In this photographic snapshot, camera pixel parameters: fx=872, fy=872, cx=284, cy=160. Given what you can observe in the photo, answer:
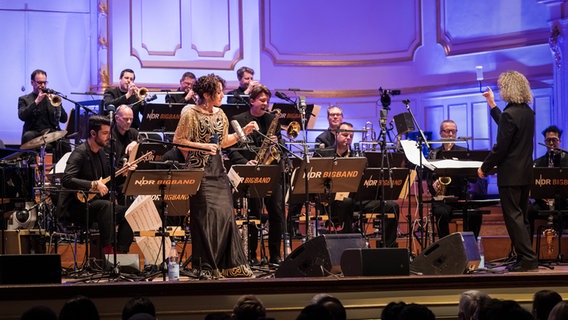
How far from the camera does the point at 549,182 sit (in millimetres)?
9078

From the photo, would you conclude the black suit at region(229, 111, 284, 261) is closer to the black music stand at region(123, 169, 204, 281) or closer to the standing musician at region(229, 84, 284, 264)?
the standing musician at region(229, 84, 284, 264)

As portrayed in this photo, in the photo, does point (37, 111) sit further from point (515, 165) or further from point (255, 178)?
point (515, 165)

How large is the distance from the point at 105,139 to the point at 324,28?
604 cm

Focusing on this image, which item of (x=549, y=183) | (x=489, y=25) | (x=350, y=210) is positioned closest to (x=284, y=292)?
(x=350, y=210)

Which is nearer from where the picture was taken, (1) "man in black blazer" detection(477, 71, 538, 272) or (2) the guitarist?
(1) "man in black blazer" detection(477, 71, 538, 272)

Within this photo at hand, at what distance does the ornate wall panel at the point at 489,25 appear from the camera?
41.2ft

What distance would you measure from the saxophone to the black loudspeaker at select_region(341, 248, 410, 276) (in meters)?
2.29

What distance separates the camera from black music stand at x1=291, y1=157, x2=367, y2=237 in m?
8.19

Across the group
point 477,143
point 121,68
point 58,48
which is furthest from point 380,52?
point 58,48

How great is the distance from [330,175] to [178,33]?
537 centimetres

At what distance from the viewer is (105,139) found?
28.7 feet

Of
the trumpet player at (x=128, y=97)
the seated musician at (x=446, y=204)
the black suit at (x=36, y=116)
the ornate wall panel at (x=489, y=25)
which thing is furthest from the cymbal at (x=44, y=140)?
the ornate wall panel at (x=489, y=25)

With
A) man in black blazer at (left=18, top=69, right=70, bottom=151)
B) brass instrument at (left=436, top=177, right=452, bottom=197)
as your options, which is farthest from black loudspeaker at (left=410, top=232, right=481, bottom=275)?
man in black blazer at (left=18, top=69, right=70, bottom=151)

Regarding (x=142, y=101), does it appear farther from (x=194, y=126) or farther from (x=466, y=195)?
(x=466, y=195)
